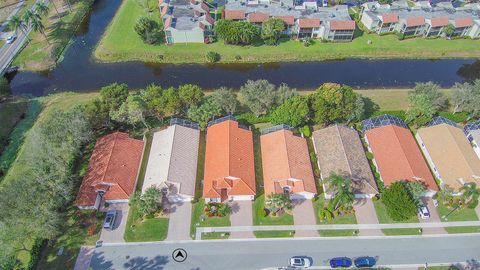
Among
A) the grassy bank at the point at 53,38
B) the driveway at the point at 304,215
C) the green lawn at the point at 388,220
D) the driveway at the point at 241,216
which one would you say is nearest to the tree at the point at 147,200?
the driveway at the point at 241,216

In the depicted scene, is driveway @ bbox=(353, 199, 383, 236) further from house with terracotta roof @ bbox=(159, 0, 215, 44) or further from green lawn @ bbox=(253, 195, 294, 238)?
house with terracotta roof @ bbox=(159, 0, 215, 44)

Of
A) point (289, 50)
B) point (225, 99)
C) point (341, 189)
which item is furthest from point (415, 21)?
point (341, 189)

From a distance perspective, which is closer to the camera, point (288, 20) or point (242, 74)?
point (242, 74)

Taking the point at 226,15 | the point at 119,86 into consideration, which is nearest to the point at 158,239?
the point at 119,86

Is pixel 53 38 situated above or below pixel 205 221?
above

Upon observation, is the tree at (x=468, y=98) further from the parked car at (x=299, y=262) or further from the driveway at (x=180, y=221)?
the driveway at (x=180, y=221)

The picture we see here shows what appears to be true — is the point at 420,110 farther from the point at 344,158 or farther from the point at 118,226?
the point at 118,226

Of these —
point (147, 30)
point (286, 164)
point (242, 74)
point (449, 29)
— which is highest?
point (449, 29)

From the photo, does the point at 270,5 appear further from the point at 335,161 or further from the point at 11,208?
the point at 11,208
